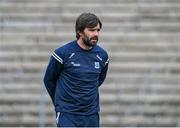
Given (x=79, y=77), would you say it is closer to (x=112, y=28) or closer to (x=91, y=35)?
(x=91, y=35)

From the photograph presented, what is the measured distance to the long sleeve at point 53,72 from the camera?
513 centimetres

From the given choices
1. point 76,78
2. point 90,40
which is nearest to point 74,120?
point 76,78

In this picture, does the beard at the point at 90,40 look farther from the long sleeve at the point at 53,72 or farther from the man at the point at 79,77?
the long sleeve at the point at 53,72

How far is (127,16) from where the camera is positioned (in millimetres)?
11273

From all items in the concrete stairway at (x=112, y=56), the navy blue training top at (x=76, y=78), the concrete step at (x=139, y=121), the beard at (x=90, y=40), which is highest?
the beard at (x=90, y=40)

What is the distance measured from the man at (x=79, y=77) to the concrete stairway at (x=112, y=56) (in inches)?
190

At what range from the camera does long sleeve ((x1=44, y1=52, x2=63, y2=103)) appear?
5133 millimetres

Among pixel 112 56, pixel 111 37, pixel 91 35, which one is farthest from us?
pixel 111 37

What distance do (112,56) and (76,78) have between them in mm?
5609

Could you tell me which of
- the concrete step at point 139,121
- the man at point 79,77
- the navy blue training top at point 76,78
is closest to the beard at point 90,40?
the man at point 79,77

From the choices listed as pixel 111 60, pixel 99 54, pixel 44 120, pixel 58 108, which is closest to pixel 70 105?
pixel 58 108

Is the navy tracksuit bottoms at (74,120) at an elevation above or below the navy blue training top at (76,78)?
below

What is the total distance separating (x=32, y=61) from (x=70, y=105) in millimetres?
5680

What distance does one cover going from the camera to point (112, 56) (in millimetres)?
10633
